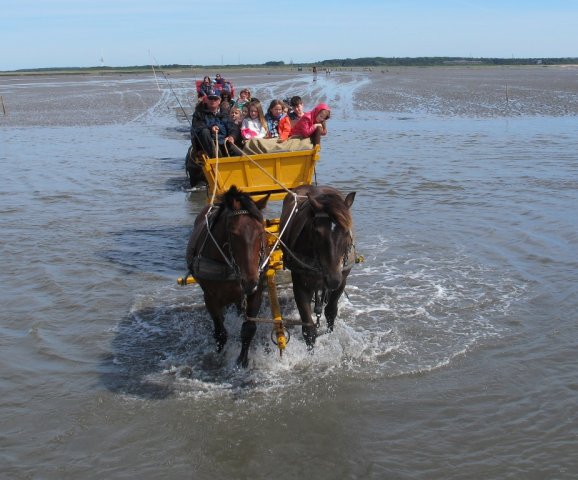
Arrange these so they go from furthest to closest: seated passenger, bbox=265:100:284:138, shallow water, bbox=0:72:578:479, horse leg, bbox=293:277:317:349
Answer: seated passenger, bbox=265:100:284:138, horse leg, bbox=293:277:317:349, shallow water, bbox=0:72:578:479

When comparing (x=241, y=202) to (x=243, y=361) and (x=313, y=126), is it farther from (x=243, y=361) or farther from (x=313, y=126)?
(x=313, y=126)

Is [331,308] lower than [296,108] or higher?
lower

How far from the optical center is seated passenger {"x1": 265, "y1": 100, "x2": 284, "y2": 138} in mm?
10430

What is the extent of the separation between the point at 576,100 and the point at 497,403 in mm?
37669

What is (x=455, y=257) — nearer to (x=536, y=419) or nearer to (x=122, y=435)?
(x=536, y=419)

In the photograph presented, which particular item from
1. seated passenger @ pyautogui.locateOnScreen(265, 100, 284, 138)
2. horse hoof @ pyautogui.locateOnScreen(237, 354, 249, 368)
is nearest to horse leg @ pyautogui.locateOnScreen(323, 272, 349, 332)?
horse hoof @ pyautogui.locateOnScreen(237, 354, 249, 368)

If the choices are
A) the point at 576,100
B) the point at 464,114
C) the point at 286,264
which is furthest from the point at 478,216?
the point at 576,100

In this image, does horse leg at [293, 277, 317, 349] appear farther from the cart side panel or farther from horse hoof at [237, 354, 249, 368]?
the cart side panel

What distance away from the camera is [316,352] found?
22.2ft

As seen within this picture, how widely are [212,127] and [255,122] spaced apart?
0.65m

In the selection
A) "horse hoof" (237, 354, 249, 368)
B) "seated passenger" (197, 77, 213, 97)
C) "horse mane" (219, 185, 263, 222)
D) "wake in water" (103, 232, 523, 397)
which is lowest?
"wake in water" (103, 232, 523, 397)

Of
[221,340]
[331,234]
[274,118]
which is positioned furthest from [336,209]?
[274,118]

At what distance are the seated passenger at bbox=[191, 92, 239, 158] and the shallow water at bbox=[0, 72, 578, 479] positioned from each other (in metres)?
1.81

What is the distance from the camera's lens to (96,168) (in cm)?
1855
